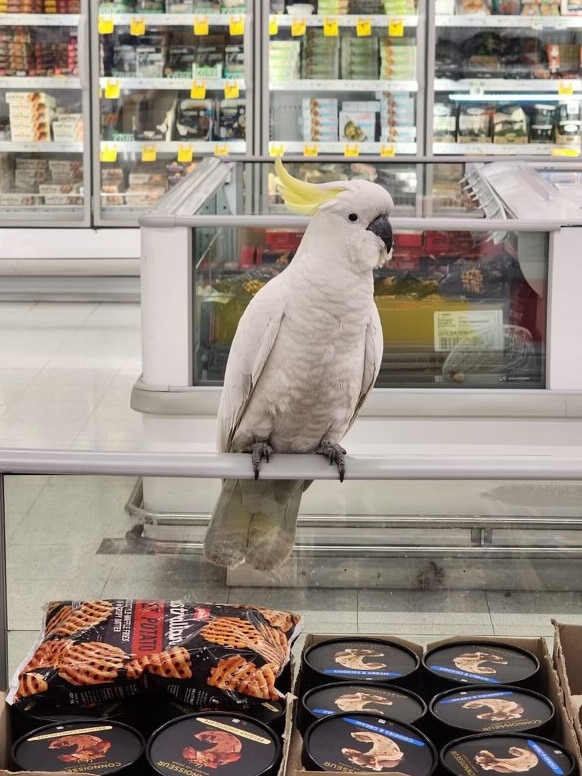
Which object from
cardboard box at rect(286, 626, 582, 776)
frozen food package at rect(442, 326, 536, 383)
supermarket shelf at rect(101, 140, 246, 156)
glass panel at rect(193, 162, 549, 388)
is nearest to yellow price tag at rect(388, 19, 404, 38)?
supermarket shelf at rect(101, 140, 246, 156)

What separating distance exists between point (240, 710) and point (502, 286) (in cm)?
221

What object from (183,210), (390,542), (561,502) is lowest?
(390,542)

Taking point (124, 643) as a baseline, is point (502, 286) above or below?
above

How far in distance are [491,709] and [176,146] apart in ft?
19.3

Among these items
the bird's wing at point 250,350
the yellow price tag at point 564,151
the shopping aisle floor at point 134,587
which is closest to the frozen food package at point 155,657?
the shopping aisle floor at point 134,587

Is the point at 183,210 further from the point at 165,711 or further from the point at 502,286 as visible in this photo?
the point at 165,711

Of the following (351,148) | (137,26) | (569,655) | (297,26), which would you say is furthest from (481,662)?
(137,26)

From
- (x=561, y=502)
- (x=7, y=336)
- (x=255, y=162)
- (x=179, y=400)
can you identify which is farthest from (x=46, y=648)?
(x=7, y=336)

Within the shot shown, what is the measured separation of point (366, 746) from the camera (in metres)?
1.49

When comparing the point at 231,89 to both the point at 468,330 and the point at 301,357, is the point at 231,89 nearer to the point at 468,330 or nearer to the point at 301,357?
the point at 468,330

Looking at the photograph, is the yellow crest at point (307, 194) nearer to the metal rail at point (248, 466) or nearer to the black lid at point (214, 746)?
the metal rail at point (248, 466)

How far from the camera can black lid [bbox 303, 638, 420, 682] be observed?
5.46 ft

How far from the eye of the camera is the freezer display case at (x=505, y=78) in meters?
6.75

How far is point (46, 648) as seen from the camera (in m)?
1.63
